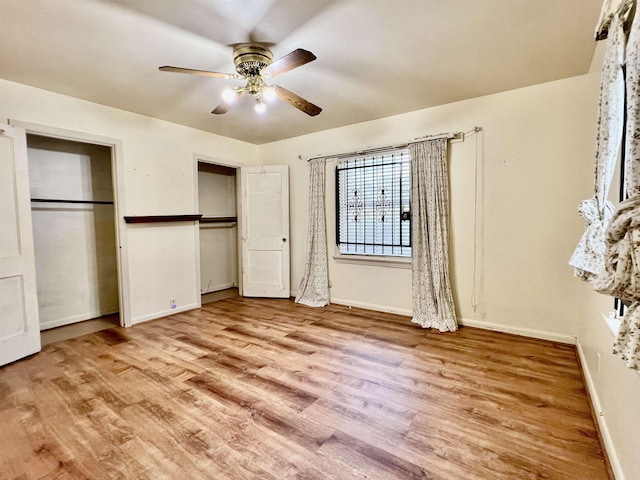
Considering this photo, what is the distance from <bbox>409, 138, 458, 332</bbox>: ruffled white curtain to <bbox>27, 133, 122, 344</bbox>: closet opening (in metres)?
3.71

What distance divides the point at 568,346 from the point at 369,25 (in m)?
3.26

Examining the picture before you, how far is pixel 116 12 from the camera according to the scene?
1859 mm

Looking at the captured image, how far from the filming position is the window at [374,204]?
3.78 metres

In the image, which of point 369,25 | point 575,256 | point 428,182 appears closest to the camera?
point 575,256

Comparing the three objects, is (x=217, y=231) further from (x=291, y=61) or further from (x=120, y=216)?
(x=291, y=61)

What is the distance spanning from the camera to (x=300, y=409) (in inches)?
77.4

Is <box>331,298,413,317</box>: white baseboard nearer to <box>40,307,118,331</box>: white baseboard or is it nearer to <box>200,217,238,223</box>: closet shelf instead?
<box>200,217,238,223</box>: closet shelf

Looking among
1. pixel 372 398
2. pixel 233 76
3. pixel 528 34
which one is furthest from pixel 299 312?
pixel 528 34

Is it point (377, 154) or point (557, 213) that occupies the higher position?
point (377, 154)

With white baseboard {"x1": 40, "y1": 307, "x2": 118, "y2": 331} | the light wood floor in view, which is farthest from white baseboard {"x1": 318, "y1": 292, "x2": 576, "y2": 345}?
white baseboard {"x1": 40, "y1": 307, "x2": 118, "y2": 331}

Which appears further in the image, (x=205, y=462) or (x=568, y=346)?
(x=568, y=346)

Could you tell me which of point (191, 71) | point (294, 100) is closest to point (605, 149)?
point (294, 100)

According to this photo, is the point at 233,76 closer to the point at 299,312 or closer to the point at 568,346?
the point at 299,312

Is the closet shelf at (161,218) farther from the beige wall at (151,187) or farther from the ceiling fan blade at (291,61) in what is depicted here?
the ceiling fan blade at (291,61)
